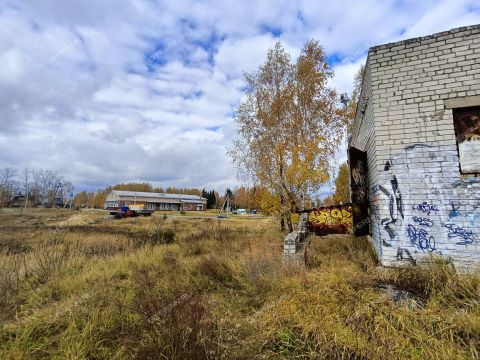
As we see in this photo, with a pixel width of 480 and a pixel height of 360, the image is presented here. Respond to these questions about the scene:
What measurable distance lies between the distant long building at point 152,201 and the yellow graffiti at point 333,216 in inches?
2667

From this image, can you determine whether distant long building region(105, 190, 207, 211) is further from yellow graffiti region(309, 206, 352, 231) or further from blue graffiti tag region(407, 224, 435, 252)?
blue graffiti tag region(407, 224, 435, 252)

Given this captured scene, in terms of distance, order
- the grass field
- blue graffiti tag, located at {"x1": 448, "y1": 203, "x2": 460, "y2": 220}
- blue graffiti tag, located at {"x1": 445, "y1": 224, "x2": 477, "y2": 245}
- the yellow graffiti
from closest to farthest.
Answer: the grass field, blue graffiti tag, located at {"x1": 445, "y1": 224, "x2": 477, "y2": 245}, blue graffiti tag, located at {"x1": 448, "y1": 203, "x2": 460, "y2": 220}, the yellow graffiti

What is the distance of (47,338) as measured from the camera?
3.27m

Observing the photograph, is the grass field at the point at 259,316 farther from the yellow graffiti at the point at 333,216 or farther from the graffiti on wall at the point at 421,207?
the yellow graffiti at the point at 333,216

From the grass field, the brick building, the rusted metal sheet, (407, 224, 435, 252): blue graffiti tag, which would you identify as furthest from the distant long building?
(407, 224, 435, 252): blue graffiti tag

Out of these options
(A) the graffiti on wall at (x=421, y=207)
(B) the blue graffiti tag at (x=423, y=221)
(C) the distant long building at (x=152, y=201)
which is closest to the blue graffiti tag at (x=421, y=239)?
(A) the graffiti on wall at (x=421, y=207)

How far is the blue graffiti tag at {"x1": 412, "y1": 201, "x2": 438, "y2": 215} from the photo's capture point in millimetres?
4555

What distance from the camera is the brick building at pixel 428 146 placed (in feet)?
14.5

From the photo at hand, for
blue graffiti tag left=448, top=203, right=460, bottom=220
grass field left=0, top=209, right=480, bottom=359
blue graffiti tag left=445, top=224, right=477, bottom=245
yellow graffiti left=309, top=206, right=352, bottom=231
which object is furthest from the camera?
yellow graffiti left=309, top=206, right=352, bottom=231

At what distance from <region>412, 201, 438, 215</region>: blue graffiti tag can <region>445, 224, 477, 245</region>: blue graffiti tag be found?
323mm

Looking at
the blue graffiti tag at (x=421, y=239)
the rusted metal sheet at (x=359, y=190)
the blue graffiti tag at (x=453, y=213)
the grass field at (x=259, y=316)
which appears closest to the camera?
the grass field at (x=259, y=316)

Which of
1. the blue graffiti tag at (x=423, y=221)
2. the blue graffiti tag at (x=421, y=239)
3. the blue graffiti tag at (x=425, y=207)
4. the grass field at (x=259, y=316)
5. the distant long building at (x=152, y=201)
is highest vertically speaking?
the distant long building at (x=152, y=201)

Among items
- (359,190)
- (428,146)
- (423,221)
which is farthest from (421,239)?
(359,190)

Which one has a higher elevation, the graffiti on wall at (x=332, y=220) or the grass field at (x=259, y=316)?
the graffiti on wall at (x=332, y=220)
